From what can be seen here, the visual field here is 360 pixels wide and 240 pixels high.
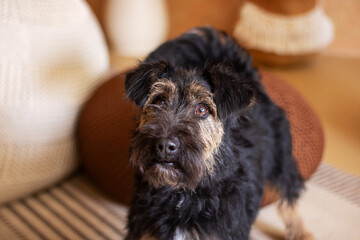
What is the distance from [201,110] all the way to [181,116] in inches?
3.9

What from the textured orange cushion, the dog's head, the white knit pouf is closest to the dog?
the dog's head

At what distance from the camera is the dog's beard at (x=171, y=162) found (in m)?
1.53

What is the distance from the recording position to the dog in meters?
1.55

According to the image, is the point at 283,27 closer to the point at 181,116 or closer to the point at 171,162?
the point at 181,116

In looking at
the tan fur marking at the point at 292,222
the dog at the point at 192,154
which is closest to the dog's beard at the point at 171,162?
the dog at the point at 192,154

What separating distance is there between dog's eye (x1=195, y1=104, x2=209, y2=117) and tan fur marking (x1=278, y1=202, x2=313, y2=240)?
90cm

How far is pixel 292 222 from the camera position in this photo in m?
2.35

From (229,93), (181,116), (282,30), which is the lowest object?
(282,30)

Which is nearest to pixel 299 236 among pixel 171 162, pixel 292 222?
pixel 292 222

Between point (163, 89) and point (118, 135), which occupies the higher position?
point (163, 89)

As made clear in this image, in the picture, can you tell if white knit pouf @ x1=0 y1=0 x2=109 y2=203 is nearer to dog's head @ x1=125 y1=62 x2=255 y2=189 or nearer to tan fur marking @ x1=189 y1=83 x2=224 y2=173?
dog's head @ x1=125 y1=62 x2=255 y2=189

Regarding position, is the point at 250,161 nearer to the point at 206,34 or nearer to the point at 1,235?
the point at 206,34

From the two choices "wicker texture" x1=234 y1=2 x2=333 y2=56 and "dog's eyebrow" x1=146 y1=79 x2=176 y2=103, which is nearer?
"dog's eyebrow" x1=146 y1=79 x2=176 y2=103

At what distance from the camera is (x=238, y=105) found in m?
1.61
